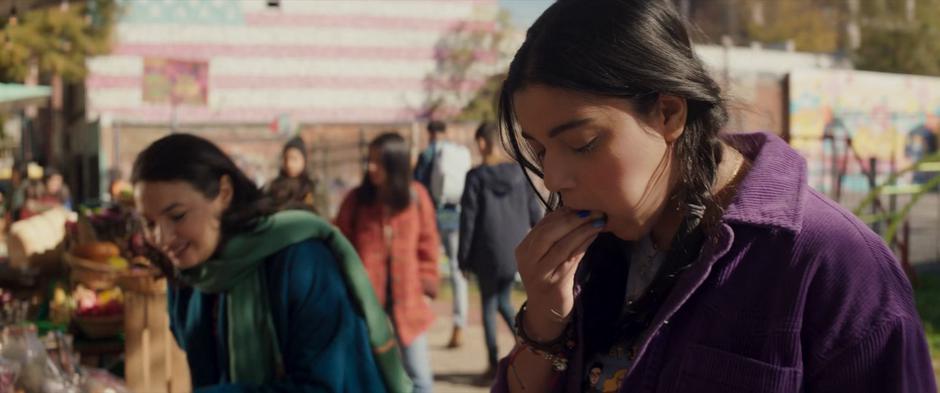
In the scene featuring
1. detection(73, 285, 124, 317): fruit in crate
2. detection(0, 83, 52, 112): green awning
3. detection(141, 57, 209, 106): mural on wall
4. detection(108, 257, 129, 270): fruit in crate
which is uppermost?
detection(141, 57, 209, 106): mural on wall

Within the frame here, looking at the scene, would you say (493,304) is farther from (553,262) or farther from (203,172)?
(553,262)

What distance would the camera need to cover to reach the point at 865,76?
1405 inches

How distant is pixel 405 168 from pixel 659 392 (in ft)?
16.8

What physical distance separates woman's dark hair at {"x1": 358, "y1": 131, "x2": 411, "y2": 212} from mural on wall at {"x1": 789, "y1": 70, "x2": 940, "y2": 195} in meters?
26.3

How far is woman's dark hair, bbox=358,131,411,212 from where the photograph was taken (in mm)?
6488

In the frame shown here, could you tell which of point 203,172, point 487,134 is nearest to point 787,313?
point 203,172

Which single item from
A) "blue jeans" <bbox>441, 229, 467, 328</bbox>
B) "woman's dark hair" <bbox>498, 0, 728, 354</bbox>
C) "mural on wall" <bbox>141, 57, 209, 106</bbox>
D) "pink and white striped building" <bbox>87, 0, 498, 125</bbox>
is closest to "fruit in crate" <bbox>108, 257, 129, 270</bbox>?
"blue jeans" <bbox>441, 229, 467, 328</bbox>

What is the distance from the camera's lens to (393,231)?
21.4 feet

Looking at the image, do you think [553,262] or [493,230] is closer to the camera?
[553,262]

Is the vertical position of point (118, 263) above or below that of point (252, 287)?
below

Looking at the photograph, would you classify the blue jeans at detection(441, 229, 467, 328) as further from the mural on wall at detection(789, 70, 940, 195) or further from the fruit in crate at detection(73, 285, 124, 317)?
the mural on wall at detection(789, 70, 940, 195)

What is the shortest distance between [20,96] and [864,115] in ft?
88.4

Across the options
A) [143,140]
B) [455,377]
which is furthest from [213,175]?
[143,140]

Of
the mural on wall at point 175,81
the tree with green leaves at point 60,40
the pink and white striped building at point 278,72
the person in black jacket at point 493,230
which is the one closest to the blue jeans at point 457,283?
the person in black jacket at point 493,230
